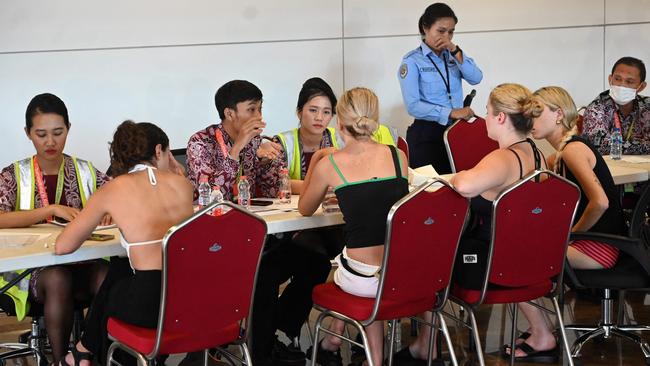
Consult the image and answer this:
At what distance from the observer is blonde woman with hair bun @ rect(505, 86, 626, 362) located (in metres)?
4.18

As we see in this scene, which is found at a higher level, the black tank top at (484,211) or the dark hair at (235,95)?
→ the dark hair at (235,95)

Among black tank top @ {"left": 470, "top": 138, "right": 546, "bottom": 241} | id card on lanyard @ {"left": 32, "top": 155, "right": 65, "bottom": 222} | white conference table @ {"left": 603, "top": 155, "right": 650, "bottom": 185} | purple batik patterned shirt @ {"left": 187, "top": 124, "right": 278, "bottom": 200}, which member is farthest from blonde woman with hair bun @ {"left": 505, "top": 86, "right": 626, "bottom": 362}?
id card on lanyard @ {"left": 32, "top": 155, "right": 65, "bottom": 222}

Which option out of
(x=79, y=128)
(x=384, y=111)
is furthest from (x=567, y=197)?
(x=79, y=128)

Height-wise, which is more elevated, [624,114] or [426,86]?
[426,86]

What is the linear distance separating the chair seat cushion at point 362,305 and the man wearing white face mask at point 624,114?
2689 mm

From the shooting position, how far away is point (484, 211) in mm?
3906

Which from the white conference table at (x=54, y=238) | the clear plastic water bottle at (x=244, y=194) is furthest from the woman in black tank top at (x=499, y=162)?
the clear plastic water bottle at (x=244, y=194)

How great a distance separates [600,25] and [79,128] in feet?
13.9

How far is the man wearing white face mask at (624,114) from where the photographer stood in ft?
19.2

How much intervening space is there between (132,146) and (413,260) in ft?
3.73

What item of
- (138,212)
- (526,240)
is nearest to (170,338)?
(138,212)

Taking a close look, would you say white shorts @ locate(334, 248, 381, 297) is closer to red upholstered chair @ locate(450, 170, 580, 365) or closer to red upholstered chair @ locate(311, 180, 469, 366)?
red upholstered chair @ locate(311, 180, 469, 366)

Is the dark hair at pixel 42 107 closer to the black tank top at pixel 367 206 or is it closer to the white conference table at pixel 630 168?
the black tank top at pixel 367 206

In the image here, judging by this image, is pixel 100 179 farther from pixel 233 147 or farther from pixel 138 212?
pixel 138 212
